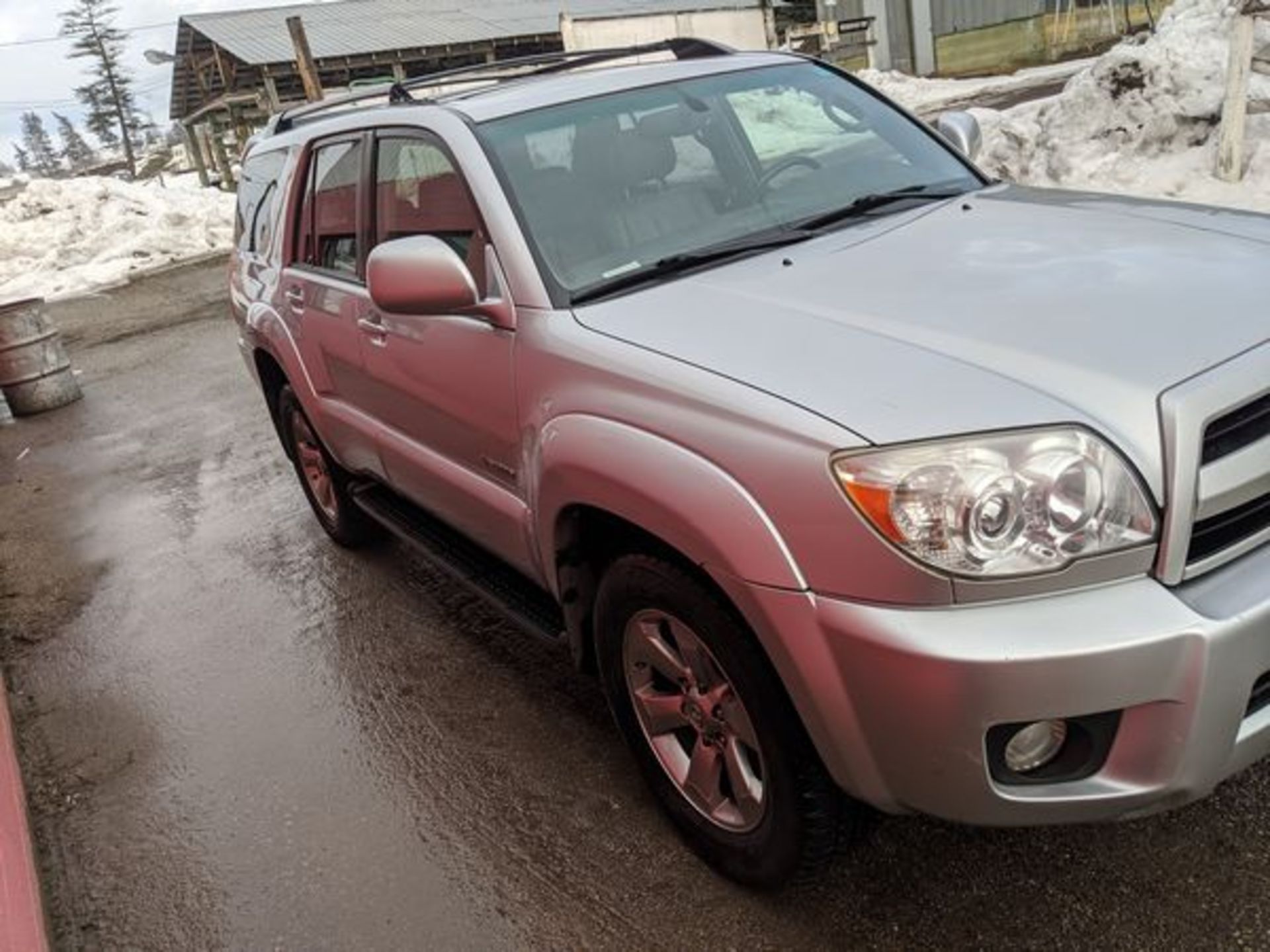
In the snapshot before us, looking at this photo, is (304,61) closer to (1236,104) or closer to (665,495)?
(1236,104)

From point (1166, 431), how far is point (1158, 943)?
3.74ft

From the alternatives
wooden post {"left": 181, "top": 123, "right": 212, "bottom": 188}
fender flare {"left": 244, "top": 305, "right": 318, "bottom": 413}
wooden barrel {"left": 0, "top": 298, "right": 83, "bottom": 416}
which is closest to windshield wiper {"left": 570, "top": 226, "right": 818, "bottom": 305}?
fender flare {"left": 244, "top": 305, "right": 318, "bottom": 413}

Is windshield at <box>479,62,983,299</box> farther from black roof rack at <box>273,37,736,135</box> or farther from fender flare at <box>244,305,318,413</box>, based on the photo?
fender flare at <box>244,305,318,413</box>

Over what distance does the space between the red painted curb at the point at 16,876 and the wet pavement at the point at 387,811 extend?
0.30ft

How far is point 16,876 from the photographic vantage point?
9.42ft

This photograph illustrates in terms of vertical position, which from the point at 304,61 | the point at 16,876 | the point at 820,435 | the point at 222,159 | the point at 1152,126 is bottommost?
the point at 16,876

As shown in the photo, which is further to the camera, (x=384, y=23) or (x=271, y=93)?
(x=384, y=23)

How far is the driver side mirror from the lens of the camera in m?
3.61

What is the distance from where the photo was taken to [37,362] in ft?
29.2

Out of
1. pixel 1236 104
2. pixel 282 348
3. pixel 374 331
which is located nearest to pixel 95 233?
pixel 282 348

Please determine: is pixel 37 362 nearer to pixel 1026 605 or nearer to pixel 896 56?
pixel 1026 605

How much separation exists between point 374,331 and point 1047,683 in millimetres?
2440

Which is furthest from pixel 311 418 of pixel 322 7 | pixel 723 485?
pixel 322 7

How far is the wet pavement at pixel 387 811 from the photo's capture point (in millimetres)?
2381
